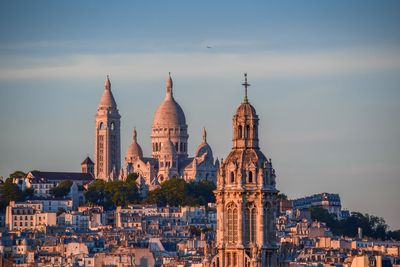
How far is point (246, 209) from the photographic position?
160 feet

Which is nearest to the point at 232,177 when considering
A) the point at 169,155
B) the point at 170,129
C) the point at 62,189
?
the point at 62,189

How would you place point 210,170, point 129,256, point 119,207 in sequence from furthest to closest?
point 210,170
point 119,207
point 129,256

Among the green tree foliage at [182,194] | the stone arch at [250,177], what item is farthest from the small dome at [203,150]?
the stone arch at [250,177]

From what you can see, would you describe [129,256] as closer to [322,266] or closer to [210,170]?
[322,266]

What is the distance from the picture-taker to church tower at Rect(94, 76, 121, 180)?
611ft

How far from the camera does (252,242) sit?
48469mm

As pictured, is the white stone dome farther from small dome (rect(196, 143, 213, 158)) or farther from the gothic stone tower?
the gothic stone tower

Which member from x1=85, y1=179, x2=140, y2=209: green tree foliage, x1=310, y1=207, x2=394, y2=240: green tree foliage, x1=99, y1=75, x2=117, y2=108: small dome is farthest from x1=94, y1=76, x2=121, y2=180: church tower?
x1=310, y1=207, x2=394, y2=240: green tree foliage

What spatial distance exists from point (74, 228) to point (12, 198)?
1872 centimetres

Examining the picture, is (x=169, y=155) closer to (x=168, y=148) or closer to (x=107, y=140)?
(x=168, y=148)

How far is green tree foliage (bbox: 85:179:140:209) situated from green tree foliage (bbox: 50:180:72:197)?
2.66 meters

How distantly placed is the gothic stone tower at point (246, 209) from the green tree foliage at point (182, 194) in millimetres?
110058

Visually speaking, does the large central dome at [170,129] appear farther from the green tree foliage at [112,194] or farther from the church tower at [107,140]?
the green tree foliage at [112,194]

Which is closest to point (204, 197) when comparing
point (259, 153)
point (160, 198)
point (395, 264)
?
point (160, 198)
